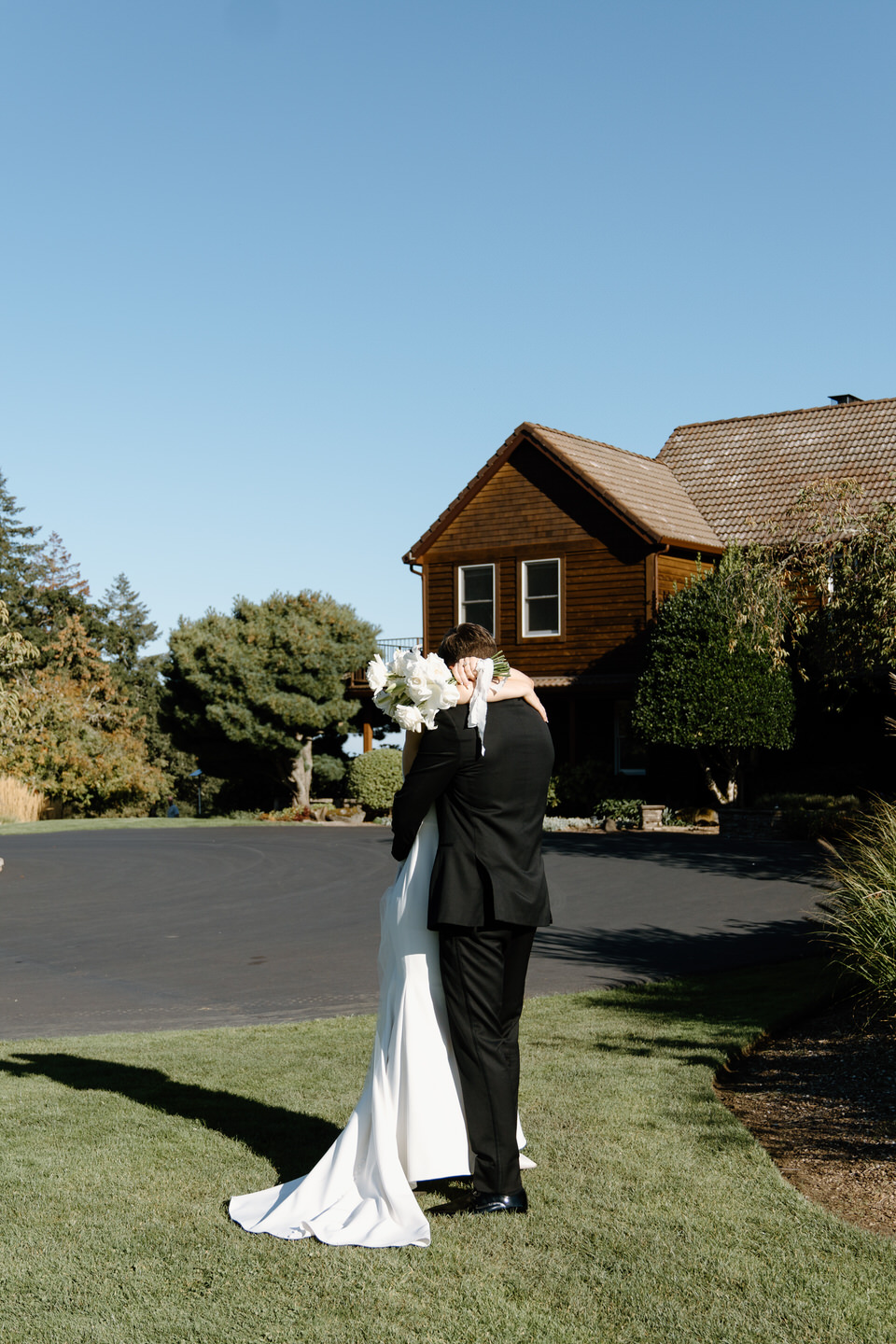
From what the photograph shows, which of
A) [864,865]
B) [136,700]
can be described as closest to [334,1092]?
[864,865]

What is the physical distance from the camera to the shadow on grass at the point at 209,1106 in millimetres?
5219

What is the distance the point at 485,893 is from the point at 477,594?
82.3 ft

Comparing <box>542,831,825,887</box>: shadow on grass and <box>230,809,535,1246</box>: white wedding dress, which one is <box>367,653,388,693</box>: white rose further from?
<box>542,831,825,887</box>: shadow on grass

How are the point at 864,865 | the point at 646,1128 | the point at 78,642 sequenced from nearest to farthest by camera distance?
the point at 646,1128 < the point at 864,865 < the point at 78,642

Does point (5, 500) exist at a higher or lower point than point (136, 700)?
higher

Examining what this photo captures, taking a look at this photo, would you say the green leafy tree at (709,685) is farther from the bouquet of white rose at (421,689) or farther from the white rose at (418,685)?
the white rose at (418,685)

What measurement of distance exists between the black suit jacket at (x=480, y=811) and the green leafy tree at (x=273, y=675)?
28.3 m

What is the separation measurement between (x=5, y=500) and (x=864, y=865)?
5542cm

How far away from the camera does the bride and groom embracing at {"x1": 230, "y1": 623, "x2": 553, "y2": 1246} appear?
4.46 metres

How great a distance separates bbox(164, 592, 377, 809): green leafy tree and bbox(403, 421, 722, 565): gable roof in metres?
4.50

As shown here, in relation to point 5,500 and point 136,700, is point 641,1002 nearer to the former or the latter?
point 136,700

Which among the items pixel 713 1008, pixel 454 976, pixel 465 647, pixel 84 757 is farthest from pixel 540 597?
pixel 454 976

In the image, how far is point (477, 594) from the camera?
29.4 metres

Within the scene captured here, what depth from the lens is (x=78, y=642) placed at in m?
45.8
